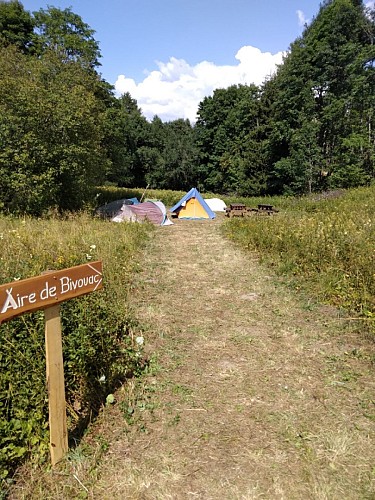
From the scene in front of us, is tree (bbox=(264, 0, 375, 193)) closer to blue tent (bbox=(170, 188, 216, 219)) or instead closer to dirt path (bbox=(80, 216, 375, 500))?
blue tent (bbox=(170, 188, 216, 219))

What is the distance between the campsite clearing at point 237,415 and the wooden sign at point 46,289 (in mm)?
1172

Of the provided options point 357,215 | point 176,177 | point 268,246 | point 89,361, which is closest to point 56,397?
point 89,361

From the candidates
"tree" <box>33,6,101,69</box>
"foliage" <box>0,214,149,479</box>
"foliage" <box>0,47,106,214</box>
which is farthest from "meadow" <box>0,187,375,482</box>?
"tree" <box>33,6,101,69</box>

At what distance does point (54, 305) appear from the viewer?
78.8 inches

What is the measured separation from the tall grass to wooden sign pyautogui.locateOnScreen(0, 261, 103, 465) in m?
3.61

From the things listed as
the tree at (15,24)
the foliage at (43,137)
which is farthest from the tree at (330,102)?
the tree at (15,24)

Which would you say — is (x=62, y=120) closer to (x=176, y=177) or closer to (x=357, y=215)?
(x=357, y=215)

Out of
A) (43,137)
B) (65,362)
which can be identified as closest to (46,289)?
(65,362)

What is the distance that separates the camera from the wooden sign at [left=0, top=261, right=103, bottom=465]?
1771mm

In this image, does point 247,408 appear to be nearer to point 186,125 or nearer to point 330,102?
point 330,102

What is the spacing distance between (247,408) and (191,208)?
Answer: 13.9 m

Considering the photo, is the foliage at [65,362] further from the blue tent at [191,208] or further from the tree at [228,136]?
the tree at [228,136]

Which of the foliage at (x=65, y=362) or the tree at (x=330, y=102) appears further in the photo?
the tree at (x=330, y=102)

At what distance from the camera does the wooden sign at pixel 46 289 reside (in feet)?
5.63
